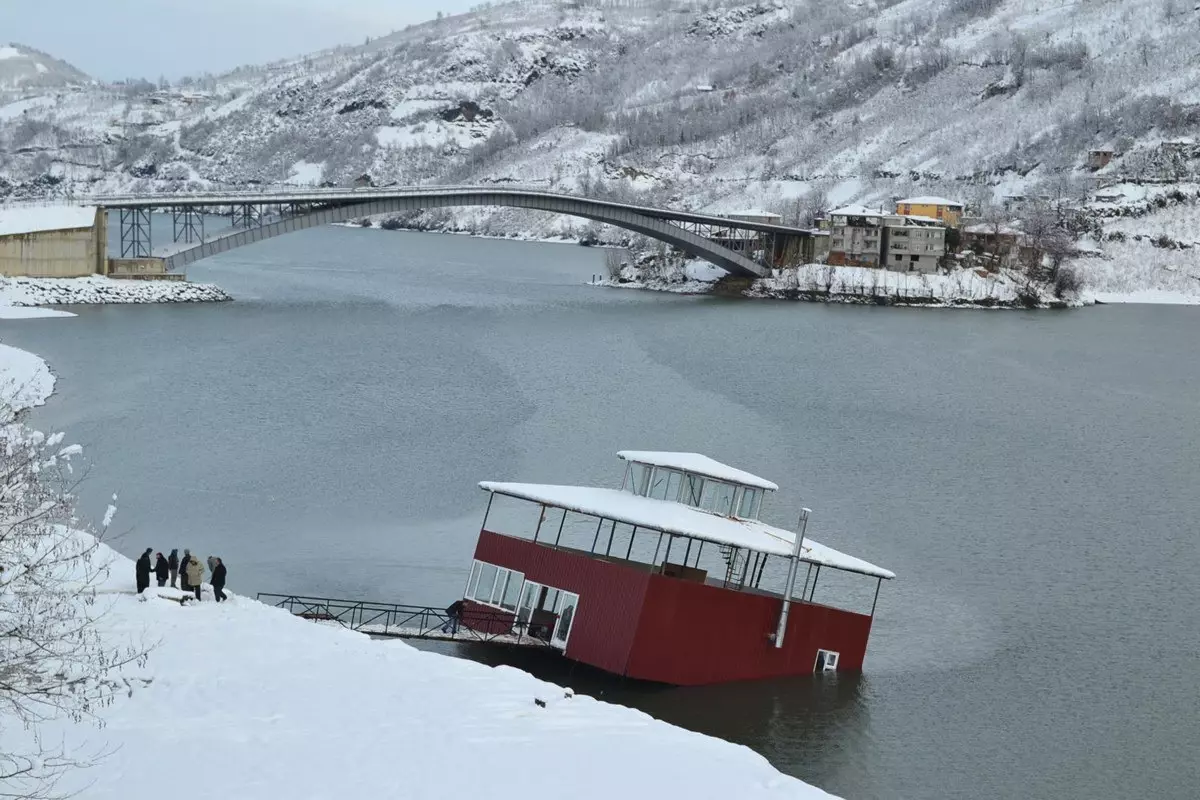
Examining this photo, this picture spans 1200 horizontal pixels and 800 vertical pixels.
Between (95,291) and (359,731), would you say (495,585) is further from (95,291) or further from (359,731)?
(95,291)

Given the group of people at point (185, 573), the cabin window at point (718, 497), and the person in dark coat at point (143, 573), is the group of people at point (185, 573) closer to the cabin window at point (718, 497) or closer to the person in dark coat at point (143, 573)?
the person in dark coat at point (143, 573)

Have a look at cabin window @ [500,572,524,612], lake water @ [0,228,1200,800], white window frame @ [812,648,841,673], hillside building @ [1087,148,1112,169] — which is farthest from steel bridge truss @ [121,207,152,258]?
hillside building @ [1087,148,1112,169]

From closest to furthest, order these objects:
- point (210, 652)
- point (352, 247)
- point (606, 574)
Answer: point (210, 652) → point (606, 574) → point (352, 247)

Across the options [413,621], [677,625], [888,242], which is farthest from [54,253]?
[677,625]

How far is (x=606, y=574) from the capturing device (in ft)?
86.0

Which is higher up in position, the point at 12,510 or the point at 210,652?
the point at 12,510

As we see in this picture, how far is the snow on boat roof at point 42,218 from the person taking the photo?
80.6 metres

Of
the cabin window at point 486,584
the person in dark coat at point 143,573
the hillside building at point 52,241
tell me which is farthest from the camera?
the hillside building at point 52,241

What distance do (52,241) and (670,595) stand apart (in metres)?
65.0

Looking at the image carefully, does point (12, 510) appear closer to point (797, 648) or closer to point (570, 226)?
point (797, 648)

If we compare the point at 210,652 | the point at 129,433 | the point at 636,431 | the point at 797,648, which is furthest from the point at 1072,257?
the point at 210,652

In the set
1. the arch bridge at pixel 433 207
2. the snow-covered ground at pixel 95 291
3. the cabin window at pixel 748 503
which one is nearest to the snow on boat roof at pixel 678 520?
the cabin window at pixel 748 503

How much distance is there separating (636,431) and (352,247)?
121 metres

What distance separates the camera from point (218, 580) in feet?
78.4
